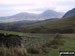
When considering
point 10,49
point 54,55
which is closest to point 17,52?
point 10,49

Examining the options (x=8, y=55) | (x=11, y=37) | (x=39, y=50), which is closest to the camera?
(x=8, y=55)

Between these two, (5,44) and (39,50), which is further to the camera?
(39,50)

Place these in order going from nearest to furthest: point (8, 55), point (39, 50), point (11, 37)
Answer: point (8, 55)
point (11, 37)
point (39, 50)

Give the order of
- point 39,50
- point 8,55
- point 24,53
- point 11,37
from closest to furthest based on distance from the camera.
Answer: point 8,55, point 24,53, point 11,37, point 39,50

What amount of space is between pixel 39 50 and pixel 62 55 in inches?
129

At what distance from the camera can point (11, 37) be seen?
19.4 m

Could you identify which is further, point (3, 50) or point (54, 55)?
point (54, 55)

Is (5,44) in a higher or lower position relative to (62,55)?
higher

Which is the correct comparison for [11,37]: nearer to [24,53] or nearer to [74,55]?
[24,53]

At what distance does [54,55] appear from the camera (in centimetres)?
1975

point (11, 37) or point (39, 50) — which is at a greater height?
point (11, 37)

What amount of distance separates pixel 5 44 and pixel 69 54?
18.7ft

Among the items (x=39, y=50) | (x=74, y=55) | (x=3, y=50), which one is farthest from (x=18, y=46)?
(x=74, y=55)

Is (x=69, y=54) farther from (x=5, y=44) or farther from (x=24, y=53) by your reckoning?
(x=5, y=44)
